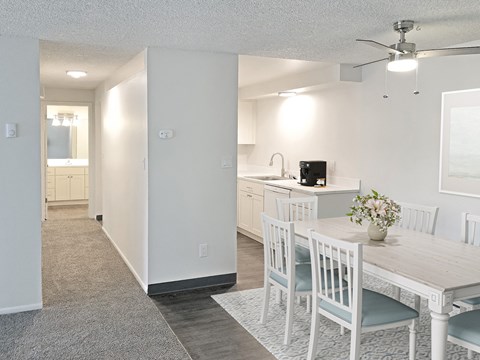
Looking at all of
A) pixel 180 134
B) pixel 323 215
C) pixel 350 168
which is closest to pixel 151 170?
pixel 180 134

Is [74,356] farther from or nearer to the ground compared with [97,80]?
nearer to the ground

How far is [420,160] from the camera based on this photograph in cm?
451

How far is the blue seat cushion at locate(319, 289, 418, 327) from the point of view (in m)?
2.62

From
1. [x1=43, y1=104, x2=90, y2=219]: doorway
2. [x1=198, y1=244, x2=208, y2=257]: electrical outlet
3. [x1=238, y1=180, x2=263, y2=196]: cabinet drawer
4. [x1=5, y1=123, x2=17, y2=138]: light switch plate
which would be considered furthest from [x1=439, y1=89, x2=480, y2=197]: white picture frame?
[x1=43, y1=104, x2=90, y2=219]: doorway

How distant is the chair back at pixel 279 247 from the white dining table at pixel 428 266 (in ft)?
0.67

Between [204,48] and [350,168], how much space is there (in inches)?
95.9

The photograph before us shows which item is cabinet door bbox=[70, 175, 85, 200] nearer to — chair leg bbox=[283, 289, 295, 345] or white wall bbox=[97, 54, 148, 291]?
white wall bbox=[97, 54, 148, 291]

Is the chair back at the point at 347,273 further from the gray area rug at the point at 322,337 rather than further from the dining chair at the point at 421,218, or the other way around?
the dining chair at the point at 421,218

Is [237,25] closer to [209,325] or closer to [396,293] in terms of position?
[209,325]

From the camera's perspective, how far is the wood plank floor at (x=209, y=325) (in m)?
3.10

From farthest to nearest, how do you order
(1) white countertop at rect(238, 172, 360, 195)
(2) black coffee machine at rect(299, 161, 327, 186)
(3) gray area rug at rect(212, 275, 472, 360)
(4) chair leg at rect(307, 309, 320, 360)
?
(2) black coffee machine at rect(299, 161, 327, 186)
(1) white countertop at rect(238, 172, 360, 195)
(3) gray area rug at rect(212, 275, 472, 360)
(4) chair leg at rect(307, 309, 320, 360)

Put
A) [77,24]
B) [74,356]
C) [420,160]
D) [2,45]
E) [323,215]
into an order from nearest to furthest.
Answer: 1. [74,356]
2. [77,24]
3. [2,45]
4. [420,160]
5. [323,215]

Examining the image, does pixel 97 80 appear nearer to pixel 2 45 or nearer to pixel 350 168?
pixel 2 45

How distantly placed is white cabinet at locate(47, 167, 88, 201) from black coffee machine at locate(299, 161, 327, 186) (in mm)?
5984
